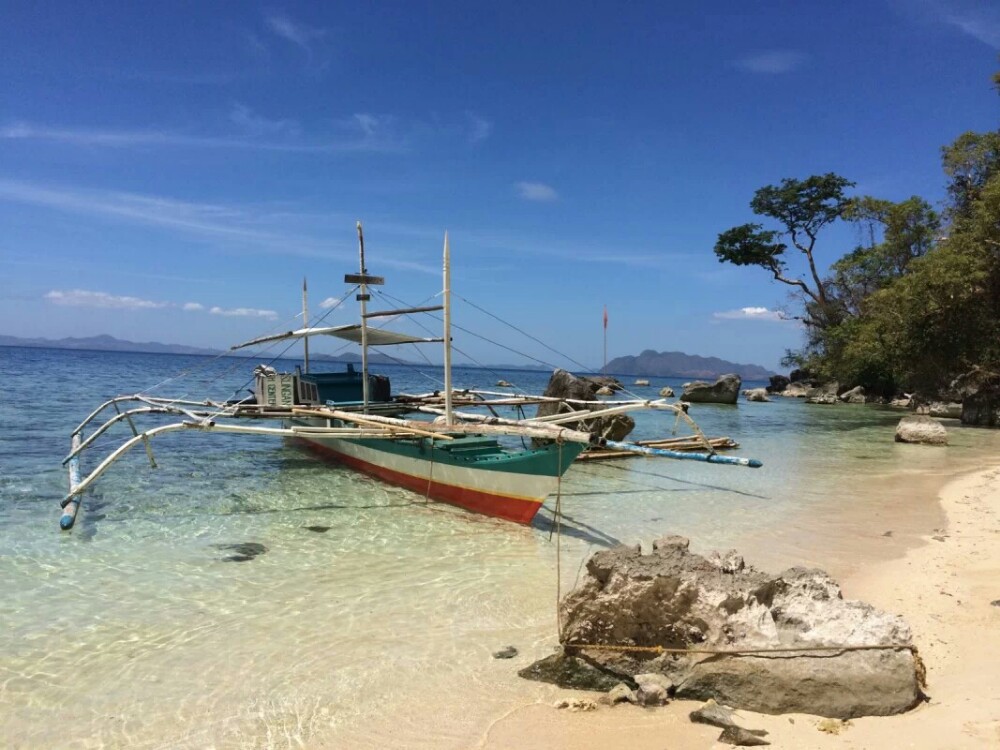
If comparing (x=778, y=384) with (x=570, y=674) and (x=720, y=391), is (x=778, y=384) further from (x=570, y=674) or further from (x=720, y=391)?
(x=570, y=674)

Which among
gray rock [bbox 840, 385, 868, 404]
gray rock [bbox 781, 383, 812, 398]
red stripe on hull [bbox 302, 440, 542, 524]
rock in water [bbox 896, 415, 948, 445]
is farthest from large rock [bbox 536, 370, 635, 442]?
gray rock [bbox 781, 383, 812, 398]

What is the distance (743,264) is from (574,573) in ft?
125

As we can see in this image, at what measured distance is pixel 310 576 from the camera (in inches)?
277

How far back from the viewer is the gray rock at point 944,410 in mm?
28094

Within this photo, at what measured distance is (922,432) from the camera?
62.1ft

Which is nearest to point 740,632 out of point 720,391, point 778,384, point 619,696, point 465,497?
point 619,696

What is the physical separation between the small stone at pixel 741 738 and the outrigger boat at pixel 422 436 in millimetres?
4215

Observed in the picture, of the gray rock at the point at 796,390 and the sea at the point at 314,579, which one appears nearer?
the sea at the point at 314,579

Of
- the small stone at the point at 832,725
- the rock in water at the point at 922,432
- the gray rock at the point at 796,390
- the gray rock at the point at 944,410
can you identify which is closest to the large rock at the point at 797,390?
the gray rock at the point at 796,390

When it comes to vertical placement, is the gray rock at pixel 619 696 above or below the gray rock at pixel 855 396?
below

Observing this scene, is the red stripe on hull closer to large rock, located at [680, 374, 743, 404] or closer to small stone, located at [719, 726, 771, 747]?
small stone, located at [719, 726, 771, 747]

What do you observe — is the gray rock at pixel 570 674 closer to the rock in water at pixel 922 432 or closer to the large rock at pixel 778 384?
the rock in water at pixel 922 432

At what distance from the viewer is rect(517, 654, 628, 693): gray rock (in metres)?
4.31

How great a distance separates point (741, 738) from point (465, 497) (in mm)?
6827
